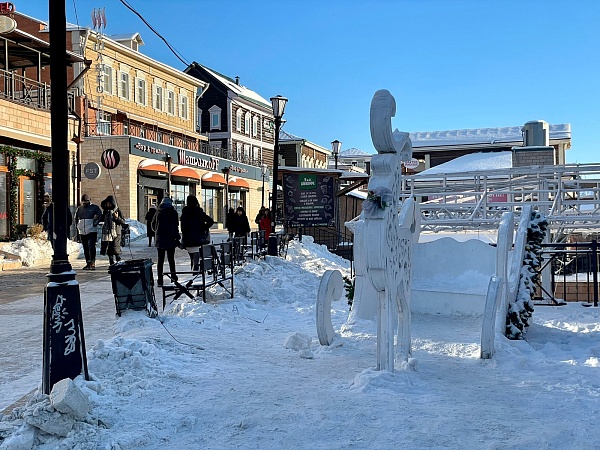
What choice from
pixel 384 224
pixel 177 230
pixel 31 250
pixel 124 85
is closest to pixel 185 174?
pixel 124 85

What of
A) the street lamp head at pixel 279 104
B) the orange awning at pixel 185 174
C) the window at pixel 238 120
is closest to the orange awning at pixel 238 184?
the orange awning at pixel 185 174

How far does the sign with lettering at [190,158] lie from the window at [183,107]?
4.54 metres

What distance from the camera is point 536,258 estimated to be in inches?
330

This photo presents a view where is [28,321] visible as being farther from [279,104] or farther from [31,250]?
[279,104]

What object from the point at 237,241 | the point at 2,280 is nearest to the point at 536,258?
the point at 237,241

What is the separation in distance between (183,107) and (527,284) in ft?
125

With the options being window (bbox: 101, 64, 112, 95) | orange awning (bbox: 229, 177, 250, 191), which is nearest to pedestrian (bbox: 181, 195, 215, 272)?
window (bbox: 101, 64, 112, 95)

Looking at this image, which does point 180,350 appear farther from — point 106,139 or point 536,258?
point 106,139

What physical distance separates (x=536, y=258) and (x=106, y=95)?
2966 centimetres

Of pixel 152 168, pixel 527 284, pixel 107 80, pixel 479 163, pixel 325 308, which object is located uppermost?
pixel 107 80

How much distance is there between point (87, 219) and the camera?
49.1 feet

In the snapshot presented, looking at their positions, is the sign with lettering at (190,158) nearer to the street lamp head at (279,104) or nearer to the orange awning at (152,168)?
the orange awning at (152,168)

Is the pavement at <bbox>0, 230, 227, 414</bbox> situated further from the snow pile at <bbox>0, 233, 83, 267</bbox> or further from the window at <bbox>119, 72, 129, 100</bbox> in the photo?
the window at <bbox>119, 72, 129, 100</bbox>

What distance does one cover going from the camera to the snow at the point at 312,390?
4.08 meters
